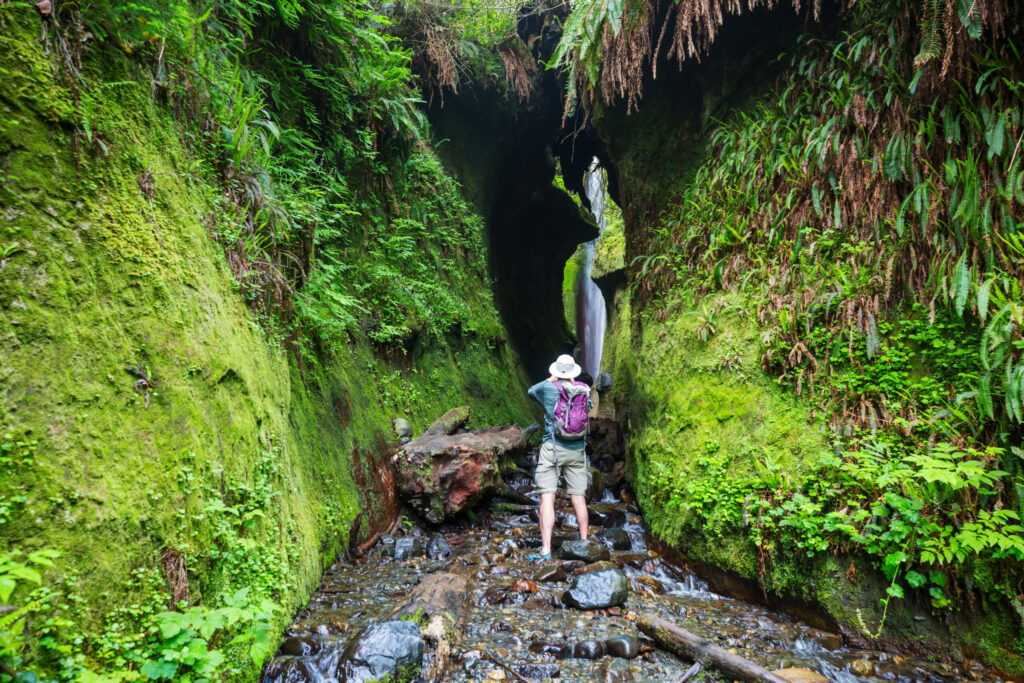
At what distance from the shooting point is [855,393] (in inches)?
153

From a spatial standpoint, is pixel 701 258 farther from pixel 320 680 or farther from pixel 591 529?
pixel 320 680

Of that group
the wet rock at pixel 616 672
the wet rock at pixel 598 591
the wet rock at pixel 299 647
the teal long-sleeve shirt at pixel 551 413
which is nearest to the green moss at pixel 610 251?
the teal long-sleeve shirt at pixel 551 413

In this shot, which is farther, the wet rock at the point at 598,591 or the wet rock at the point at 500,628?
the wet rock at the point at 598,591

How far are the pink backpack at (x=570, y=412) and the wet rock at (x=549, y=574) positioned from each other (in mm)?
1388

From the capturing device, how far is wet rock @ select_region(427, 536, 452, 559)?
491cm

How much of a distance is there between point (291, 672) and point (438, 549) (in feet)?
7.72

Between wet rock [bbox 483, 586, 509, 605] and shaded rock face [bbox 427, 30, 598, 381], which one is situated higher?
shaded rock face [bbox 427, 30, 598, 381]

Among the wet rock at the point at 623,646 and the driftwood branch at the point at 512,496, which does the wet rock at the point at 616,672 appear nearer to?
the wet rock at the point at 623,646

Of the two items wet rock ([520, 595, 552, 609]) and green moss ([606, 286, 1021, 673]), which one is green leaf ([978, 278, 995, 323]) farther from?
wet rock ([520, 595, 552, 609])

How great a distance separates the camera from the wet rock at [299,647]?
9.61 ft

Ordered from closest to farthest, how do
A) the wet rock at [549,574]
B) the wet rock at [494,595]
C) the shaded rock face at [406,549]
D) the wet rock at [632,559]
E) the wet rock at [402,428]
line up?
the wet rock at [494,595] → the wet rock at [549,574] → the wet rock at [632,559] → the shaded rock face at [406,549] → the wet rock at [402,428]

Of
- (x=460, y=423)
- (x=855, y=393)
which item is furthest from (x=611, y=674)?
(x=460, y=423)

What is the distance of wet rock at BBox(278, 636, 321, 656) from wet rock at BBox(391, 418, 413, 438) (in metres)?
3.24

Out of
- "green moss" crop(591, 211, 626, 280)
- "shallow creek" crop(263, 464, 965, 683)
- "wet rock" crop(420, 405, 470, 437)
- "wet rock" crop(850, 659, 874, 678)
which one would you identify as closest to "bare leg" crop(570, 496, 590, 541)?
"shallow creek" crop(263, 464, 965, 683)
